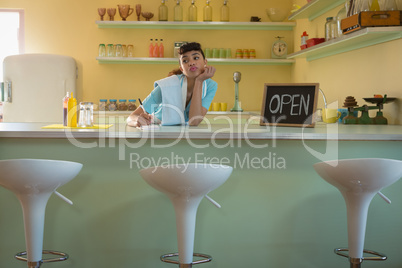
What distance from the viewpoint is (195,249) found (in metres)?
2.60

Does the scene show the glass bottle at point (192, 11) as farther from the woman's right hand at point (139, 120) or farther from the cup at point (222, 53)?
the woman's right hand at point (139, 120)

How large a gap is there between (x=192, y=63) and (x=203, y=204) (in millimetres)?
850

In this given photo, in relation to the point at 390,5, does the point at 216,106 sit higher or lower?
lower

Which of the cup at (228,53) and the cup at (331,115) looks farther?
the cup at (228,53)

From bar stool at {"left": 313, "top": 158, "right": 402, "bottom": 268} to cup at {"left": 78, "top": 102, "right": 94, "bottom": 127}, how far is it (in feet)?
3.92

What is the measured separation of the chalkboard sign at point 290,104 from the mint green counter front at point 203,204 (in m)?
0.21

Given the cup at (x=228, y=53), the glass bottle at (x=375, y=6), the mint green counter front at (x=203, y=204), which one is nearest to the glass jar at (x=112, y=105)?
the cup at (x=228, y=53)

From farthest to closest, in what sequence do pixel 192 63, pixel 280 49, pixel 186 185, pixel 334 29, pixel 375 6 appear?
pixel 280 49
pixel 334 29
pixel 375 6
pixel 192 63
pixel 186 185

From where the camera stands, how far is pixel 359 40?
3445mm

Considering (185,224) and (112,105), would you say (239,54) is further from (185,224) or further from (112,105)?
(185,224)

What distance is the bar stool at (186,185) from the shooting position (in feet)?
6.84

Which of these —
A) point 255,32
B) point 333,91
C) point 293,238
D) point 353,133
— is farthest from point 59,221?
point 255,32

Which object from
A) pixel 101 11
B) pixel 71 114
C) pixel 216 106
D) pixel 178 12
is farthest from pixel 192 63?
pixel 101 11

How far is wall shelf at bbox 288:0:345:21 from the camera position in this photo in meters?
4.01
